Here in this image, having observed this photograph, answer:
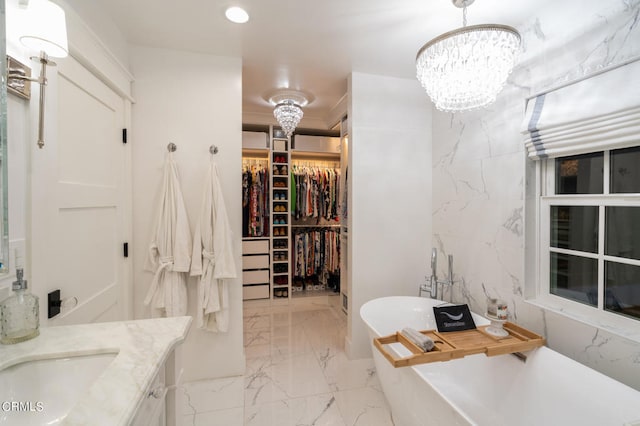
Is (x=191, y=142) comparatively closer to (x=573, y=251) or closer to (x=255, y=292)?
(x=255, y=292)

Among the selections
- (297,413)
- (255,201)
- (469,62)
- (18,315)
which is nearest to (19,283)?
(18,315)

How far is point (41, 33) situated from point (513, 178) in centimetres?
245

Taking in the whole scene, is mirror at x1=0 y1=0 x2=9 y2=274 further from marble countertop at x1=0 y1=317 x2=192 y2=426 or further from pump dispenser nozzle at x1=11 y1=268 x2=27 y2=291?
marble countertop at x1=0 y1=317 x2=192 y2=426

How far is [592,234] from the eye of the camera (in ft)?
4.86

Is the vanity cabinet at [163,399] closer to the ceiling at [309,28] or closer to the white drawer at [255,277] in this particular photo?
the ceiling at [309,28]

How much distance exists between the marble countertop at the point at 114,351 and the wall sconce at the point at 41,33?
2.47ft

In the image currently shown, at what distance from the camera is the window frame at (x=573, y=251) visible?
1.33 meters

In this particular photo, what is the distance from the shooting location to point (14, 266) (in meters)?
0.99

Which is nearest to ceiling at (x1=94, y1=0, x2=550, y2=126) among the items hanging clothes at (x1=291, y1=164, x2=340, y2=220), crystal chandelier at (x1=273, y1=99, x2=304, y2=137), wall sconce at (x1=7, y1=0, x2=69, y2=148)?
crystal chandelier at (x1=273, y1=99, x2=304, y2=137)

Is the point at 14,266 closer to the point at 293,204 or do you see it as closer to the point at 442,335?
the point at 442,335

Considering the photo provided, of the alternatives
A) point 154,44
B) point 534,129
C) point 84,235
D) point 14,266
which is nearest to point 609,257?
point 534,129

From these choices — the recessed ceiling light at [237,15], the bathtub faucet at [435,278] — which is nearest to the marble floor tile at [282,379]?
the bathtub faucet at [435,278]

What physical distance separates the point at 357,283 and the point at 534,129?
1668 mm

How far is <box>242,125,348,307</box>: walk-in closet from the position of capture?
12.2 ft
